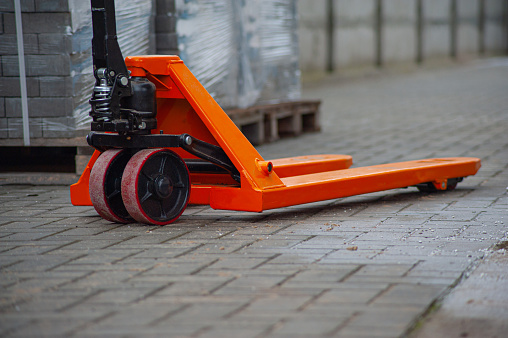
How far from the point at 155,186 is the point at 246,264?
99cm

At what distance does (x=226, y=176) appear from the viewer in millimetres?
4789

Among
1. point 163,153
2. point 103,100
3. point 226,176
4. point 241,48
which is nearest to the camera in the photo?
point 103,100

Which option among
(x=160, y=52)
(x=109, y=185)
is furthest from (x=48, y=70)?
(x=109, y=185)

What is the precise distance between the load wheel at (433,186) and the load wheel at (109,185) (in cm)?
226

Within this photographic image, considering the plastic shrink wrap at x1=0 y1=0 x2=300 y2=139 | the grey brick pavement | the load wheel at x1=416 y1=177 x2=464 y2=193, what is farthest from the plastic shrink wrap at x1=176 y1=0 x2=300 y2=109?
the load wheel at x1=416 y1=177 x2=464 y2=193

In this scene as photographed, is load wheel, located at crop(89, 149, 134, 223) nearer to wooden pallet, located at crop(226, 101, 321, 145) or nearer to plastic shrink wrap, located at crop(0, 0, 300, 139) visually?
plastic shrink wrap, located at crop(0, 0, 300, 139)

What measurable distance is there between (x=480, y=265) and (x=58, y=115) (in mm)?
3832

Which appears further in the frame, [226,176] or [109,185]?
[226,176]

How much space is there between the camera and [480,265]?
11.3 ft

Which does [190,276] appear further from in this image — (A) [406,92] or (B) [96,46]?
(A) [406,92]

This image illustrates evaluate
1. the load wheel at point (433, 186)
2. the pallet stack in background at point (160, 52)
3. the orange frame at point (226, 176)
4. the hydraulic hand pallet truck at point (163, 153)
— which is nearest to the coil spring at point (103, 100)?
the hydraulic hand pallet truck at point (163, 153)

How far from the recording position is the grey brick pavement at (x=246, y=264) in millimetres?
2736

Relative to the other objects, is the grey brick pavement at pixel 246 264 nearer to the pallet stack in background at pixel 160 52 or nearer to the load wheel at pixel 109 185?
the load wheel at pixel 109 185

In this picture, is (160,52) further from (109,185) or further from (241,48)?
(109,185)
